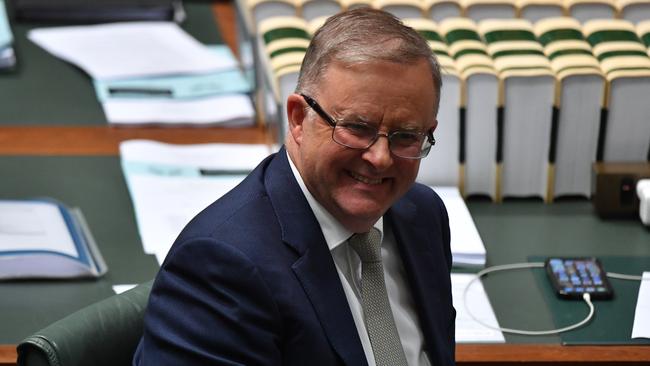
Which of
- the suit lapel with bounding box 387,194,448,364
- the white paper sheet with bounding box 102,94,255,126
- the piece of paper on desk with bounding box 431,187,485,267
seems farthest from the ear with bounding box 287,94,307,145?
the white paper sheet with bounding box 102,94,255,126

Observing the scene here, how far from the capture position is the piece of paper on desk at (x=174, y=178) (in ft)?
7.22

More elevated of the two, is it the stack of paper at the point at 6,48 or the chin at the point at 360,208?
the chin at the point at 360,208

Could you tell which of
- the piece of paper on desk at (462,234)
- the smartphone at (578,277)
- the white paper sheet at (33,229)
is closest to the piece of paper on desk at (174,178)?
the white paper sheet at (33,229)

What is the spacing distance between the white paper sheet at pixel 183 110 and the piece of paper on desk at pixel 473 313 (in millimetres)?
909

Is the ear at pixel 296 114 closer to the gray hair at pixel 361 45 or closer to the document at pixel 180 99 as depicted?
the gray hair at pixel 361 45

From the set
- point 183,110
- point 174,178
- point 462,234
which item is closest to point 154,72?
point 183,110

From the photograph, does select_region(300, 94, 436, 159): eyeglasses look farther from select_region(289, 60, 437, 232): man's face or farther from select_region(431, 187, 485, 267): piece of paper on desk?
select_region(431, 187, 485, 267): piece of paper on desk

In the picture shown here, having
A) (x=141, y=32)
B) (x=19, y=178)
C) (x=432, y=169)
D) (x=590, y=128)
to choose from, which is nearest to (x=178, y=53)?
(x=141, y=32)

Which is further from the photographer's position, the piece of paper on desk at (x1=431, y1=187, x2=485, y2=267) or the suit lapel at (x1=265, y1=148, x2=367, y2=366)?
the piece of paper on desk at (x1=431, y1=187, x2=485, y2=267)

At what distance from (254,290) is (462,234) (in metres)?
0.87

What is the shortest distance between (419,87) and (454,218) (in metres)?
0.87

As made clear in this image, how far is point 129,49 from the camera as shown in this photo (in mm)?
3146

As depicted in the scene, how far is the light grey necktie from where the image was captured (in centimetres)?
151

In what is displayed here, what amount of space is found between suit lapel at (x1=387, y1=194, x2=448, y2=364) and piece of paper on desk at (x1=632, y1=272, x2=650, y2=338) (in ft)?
1.37
